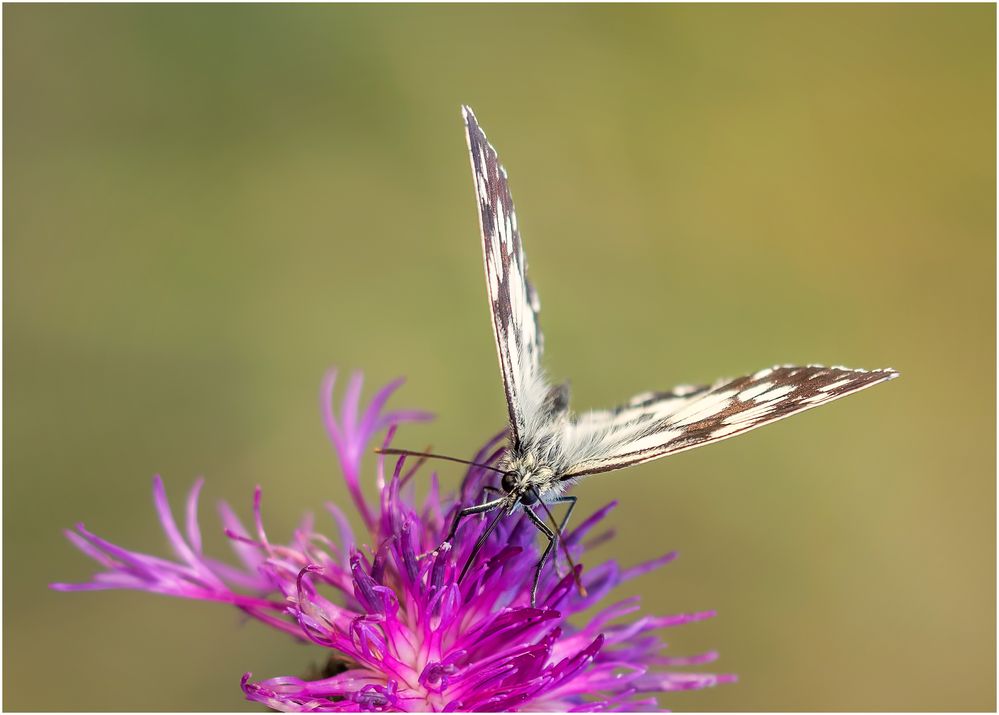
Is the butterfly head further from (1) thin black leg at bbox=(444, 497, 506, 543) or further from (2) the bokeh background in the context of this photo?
(2) the bokeh background

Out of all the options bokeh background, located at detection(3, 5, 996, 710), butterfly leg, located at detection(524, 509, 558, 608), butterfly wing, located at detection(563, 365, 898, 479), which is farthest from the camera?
bokeh background, located at detection(3, 5, 996, 710)

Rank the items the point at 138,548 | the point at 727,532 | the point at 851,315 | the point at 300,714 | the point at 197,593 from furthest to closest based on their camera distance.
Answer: the point at 851,315
the point at 727,532
the point at 138,548
the point at 197,593
the point at 300,714

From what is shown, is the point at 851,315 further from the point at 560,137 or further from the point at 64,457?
the point at 64,457

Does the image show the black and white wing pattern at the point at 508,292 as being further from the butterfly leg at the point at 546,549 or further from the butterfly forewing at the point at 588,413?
the butterfly leg at the point at 546,549

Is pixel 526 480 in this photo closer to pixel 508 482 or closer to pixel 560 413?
pixel 508 482

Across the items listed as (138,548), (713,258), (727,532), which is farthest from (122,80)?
(727,532)

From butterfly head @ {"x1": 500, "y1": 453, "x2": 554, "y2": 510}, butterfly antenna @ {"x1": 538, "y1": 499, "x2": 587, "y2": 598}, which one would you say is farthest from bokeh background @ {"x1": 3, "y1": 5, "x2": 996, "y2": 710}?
butterfly head @ {"x1": 500, "y1": 453, "x2": 554, "y2": 510}
